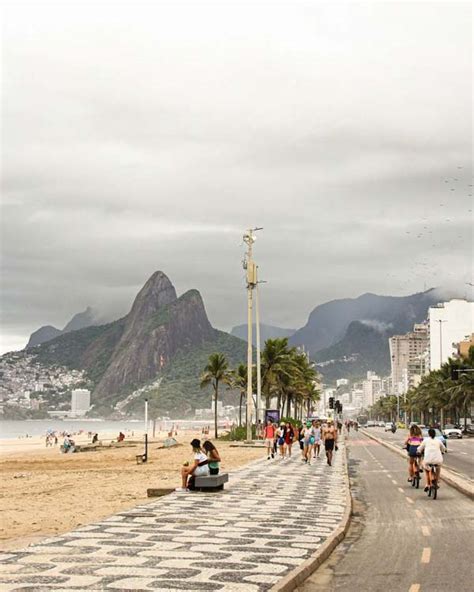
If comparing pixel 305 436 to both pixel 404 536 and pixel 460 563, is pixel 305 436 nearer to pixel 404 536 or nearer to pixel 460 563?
pixel 404 536

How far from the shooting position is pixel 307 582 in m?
10.6

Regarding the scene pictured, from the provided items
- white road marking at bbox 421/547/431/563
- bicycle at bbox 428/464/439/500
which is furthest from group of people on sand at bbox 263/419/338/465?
white road marking at bbox 421/547/431/563

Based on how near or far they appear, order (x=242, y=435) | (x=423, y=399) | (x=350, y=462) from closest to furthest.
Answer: (x=350, y=462)
(x=242, y=435)
(x=423, y=399)

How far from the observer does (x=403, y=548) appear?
13383mm

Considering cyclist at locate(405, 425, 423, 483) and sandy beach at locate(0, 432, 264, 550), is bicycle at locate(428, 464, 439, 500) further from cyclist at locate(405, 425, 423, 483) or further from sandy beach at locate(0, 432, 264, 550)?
sandy beach at locate(0, 432, 264, 550)

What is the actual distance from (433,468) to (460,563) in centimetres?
1018

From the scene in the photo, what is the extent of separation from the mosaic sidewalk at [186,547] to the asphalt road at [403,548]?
19.5 inches

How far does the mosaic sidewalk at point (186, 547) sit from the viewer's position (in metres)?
9.57

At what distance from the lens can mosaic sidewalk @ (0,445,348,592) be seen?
9.57 meters

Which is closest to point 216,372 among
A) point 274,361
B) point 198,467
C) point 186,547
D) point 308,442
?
point 274,361

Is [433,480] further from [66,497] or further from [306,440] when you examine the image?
[306,440]

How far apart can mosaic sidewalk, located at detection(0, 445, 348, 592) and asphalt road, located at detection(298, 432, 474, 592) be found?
495mm

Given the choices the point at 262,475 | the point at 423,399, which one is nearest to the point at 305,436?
the point at 262,475

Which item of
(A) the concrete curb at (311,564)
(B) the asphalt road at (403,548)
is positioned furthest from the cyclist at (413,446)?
(A) the concrete curb at (311,564)
